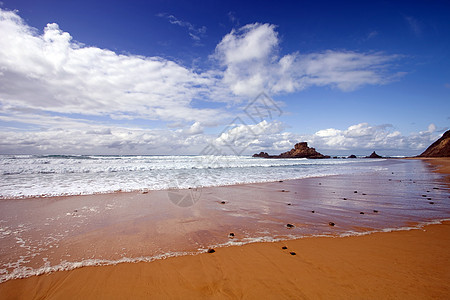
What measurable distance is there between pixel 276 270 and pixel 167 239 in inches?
91.0

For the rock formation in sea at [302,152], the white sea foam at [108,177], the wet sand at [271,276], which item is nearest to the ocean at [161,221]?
the wet sand at [271,276]

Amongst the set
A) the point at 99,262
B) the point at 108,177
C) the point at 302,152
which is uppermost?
the point at 302,152

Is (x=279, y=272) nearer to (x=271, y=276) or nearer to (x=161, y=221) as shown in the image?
(x=271, y=276)

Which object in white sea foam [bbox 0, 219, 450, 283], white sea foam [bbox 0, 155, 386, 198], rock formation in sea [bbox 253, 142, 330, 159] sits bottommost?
white sea foam [bbox 0, 219, 450, 283]

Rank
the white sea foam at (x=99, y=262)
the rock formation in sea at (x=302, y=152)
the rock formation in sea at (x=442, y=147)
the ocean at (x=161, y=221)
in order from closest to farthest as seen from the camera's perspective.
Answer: the white sea foam at (x=99, y=262) → the ocean at (x=161, y=221) → the rock formation in sea at (x=442, y=147) → the rock formation in sea at (x=302, y=152)

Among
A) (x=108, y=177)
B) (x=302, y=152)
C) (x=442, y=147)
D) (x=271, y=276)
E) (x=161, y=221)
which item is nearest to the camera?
(x=271, y=276)

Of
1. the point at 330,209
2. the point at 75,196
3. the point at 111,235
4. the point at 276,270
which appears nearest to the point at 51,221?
the point at 111,235

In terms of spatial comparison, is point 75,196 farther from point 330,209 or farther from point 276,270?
point 330,209

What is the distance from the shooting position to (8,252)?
370 centimetres

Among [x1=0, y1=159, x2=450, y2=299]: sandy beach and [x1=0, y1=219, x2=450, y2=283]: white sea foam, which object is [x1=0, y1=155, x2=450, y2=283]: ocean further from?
[x1=0, y1=159, x2=450, y2=299]: sandy beach

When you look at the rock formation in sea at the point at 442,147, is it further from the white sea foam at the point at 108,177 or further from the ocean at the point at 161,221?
the ocean at the point at 161,221

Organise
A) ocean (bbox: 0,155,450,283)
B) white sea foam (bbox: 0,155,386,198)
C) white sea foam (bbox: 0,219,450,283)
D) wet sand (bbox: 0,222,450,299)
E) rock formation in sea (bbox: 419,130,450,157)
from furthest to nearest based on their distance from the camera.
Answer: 1. rock formation in sea (bbox: 419,130,450,157)
2. white sea foam (bbox: 0,155,386,198)
3. ocean (bbox: 0,155,450,283)
4. white sea foam (bbox: 0,219,450,283)
5. wet sand (bbox: 0,222,450,299)

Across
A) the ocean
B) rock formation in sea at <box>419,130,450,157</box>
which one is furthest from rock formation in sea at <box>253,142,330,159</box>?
the ocean

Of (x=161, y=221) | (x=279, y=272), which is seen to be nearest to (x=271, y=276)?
(x=279, y=272)
